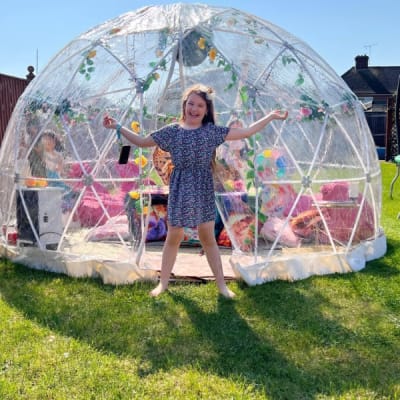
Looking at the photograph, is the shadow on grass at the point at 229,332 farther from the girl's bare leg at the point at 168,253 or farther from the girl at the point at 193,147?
the girl at the point at 193,147

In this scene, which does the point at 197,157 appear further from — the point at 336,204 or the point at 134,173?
the point at 134,173

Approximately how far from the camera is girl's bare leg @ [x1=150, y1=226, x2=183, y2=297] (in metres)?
4.15

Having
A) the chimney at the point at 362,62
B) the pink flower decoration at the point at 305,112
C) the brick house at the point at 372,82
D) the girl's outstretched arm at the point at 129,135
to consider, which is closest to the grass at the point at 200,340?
the girl's outstretched arm at the point at 129,135

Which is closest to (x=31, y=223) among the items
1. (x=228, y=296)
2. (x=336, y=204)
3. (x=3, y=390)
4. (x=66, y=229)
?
(x=66, y=229)

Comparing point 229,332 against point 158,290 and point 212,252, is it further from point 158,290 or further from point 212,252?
point 158,290

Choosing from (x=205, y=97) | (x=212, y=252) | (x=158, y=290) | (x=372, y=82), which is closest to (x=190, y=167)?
(x=205, y=97)

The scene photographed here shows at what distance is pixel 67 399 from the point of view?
272 cm

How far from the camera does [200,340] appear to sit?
3461mm

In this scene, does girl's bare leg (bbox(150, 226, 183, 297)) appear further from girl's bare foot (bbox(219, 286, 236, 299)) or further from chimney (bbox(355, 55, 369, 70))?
→ chimney (bbox(355, 55, 369, 70))

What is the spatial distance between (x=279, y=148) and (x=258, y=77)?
763 mm

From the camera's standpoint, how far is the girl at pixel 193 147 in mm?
3990

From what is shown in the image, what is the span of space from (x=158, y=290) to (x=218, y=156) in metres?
1.69

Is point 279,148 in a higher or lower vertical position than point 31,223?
higher

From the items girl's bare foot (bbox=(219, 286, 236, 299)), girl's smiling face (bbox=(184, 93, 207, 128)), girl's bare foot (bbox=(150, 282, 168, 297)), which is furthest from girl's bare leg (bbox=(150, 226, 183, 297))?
girl's smiling face (bbox=(184, 93, 207, 128))
